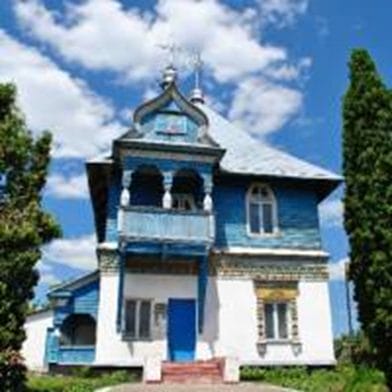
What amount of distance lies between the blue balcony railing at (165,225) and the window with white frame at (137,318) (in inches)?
94.0

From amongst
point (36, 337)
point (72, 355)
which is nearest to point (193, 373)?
point (72, 355)

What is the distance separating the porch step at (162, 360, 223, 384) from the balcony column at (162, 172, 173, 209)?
5.31 meters

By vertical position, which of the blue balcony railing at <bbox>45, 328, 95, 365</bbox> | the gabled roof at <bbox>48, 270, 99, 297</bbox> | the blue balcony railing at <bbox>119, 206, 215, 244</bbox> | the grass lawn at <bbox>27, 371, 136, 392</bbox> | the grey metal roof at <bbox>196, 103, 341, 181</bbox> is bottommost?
the grass lawn at <bbox>27, 371, 136, 392</bbox>

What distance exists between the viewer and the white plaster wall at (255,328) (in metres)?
23.7

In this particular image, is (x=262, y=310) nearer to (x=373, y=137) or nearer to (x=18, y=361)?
(x=373, y=137)

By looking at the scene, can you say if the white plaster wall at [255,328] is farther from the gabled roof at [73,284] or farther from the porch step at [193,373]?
the gabled roof at [73,284]

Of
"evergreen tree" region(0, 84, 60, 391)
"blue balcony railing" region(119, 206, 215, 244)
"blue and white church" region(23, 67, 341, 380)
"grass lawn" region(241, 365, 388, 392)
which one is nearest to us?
"evergreen tree" region(0, 84, 60, 391)

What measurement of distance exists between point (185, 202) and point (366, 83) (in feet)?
25.8

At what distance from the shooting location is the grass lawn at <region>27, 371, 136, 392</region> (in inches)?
739

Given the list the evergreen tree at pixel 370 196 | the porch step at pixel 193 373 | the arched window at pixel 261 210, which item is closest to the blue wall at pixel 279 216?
the arched window at pixel 261 210

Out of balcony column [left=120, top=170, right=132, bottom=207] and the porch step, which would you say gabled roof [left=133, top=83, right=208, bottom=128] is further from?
the porch step

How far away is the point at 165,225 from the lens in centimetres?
2311

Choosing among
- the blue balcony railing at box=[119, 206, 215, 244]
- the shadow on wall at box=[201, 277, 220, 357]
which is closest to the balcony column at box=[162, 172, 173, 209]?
the blue balcony railing at box=[119, 206, 215, 244]

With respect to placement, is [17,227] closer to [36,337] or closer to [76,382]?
[76,382]
